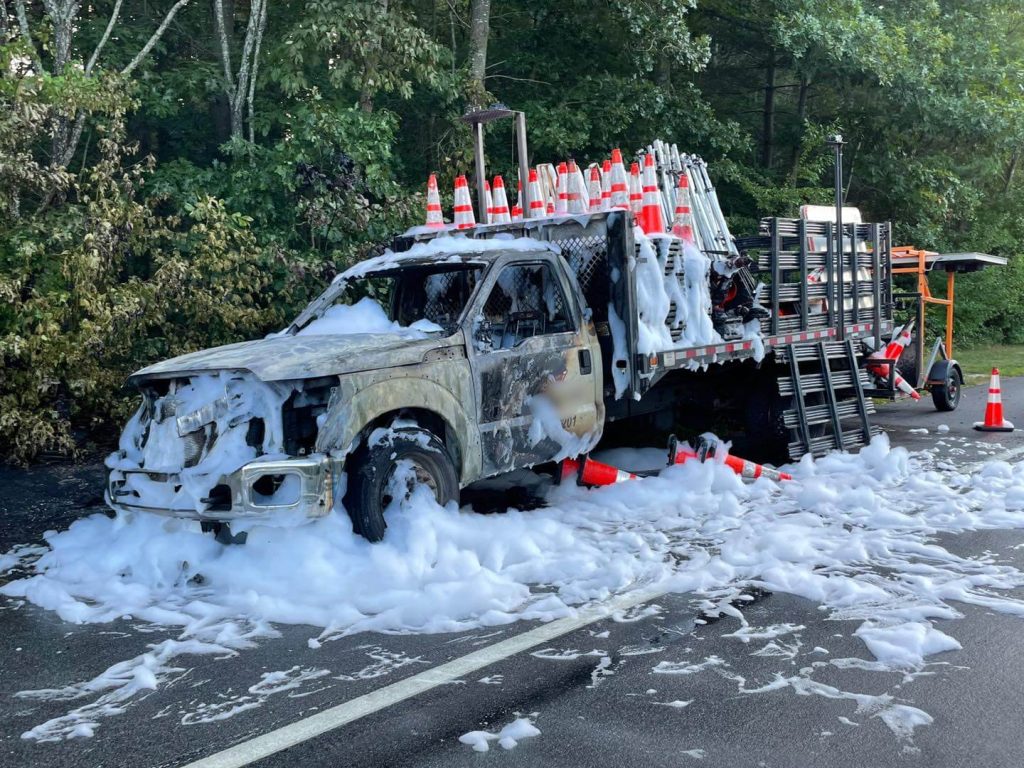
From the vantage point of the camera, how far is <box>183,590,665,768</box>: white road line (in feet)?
11.9

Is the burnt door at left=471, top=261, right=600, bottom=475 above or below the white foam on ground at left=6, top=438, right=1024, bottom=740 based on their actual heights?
above

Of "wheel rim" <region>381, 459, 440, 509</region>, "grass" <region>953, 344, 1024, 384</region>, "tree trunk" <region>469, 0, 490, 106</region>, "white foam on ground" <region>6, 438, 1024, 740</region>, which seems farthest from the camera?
"grass" <region>953, 344, 1024, 384</region>

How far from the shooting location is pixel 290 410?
588cm

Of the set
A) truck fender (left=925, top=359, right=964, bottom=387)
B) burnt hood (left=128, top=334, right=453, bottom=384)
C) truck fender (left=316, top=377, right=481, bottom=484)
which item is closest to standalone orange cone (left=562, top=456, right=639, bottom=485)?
truck fender (left=316, top=377, right=481, bottom=484)

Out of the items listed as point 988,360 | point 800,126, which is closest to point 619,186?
point 988,360

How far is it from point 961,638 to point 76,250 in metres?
8.68

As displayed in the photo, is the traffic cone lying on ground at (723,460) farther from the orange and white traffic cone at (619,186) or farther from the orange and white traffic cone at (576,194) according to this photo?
the orange and white traffic cone at (576,194)

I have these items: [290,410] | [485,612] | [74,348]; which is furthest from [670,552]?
[74,348]

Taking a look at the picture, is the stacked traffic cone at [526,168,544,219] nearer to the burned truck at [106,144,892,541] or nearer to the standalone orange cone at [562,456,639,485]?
the burned truck at [106,144,892,541]

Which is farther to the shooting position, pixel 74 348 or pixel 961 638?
pixel 74 348

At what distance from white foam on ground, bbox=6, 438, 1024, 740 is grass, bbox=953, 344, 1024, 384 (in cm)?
1084

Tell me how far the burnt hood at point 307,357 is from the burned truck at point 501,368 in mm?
→ 19

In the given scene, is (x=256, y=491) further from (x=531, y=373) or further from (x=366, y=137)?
(x=366, y=137)

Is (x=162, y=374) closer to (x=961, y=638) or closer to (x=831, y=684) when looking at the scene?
(x=831, y=684)
